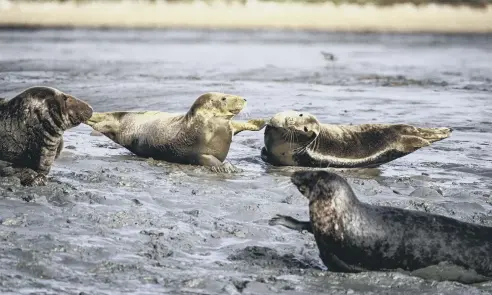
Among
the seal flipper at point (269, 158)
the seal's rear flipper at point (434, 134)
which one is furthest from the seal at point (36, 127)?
the seal's rear flipper at point (434, 134)

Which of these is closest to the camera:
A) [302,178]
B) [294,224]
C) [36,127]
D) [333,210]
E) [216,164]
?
[333,210]

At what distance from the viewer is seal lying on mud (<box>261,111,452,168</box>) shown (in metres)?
10.5

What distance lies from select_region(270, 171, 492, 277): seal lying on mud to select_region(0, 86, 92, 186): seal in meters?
3.28

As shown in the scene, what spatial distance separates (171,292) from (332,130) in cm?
528

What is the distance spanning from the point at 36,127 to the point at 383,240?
3836 millimetres

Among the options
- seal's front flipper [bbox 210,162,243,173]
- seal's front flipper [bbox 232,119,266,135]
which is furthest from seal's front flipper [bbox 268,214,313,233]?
seal's front flipper [bbox 232,119,266,135]

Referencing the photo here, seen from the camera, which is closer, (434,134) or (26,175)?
(26,175)

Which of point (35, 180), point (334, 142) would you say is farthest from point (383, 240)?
point (334, 142)

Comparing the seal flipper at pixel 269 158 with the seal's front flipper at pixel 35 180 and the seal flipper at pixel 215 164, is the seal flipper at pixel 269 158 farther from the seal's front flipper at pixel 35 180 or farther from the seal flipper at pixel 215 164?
the seal's front flipper at pixel 35 180

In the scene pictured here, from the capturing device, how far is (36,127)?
885cm

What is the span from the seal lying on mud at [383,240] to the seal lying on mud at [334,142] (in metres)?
4.02

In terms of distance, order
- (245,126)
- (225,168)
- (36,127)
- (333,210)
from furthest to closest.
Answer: (245,126), (225,168), (36,127), (333,210)

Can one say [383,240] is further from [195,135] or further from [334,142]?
[334,142]

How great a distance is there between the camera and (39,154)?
29.1ft
